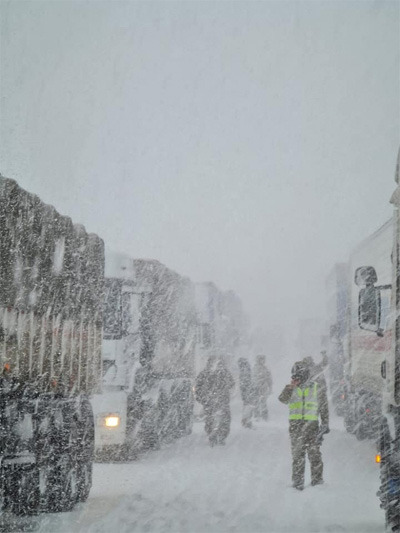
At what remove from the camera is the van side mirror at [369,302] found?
763cm

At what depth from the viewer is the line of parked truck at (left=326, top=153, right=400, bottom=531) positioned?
668cm

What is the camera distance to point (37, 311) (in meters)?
9.17

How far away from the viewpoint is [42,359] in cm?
929

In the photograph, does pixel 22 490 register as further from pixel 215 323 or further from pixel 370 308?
pixel 215 323

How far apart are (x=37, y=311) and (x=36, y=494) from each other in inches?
73.8

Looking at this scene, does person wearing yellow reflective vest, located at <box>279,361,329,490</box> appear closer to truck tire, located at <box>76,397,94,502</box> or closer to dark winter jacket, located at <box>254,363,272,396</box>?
truck tire, located at <box>76,397,94,502</box>

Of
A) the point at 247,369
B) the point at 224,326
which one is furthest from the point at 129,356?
the point at 224,326

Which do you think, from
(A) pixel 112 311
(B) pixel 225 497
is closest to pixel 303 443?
(B) pixel 225 497

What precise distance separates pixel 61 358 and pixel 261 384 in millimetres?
14478

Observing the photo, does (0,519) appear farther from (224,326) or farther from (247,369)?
(224,326)

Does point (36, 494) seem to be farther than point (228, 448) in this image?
No

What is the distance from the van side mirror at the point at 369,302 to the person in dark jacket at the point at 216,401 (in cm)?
1013

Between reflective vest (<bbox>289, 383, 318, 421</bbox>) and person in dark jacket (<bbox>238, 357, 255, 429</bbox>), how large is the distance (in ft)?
32.9

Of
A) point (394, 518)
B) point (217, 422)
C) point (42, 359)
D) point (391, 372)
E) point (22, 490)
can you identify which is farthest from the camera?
point (217, 422)
